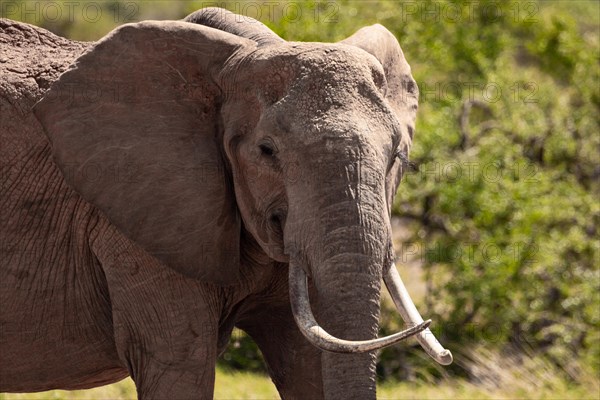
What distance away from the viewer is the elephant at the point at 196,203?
5637 mm

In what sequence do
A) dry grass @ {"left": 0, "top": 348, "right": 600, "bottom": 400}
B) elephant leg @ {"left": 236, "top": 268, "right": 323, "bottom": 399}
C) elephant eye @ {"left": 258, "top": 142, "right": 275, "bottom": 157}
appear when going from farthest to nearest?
dry grass @ {"left": 0, "top": 348, "right": 600, "bottom": 400}, elephant leg @ {"left": 236, "top": 268, "right": 323, "bottom": 399}, elephant eye @ {"left": 258, "top": 142, "right": 275, "bottom": 157}

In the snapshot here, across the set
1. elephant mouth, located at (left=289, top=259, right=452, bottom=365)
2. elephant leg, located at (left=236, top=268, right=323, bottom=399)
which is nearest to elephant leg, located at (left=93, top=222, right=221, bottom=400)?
elephant leg, located at (left=236, top=268, right=323, bottom=399)

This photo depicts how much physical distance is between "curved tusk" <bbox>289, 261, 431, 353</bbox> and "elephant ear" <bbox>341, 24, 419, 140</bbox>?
124 cm

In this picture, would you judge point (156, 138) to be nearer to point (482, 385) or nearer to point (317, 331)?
point (317, 331)

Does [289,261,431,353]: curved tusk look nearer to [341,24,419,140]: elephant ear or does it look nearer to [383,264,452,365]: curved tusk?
[383,264,452,365]: curved tusk

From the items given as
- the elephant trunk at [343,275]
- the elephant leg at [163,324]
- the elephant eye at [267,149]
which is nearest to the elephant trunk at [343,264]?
the elephant trunk at [343,275]

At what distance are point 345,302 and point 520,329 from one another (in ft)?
24.2

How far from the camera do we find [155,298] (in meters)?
6.26

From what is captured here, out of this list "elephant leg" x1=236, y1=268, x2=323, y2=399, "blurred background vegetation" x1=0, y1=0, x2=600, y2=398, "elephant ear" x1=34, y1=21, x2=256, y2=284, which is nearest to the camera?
"elephant ear" x1=34, y1=21, x2=256, y2=284

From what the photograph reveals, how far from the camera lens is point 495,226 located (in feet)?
41.5

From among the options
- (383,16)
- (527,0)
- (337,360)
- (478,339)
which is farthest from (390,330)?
(337,360)

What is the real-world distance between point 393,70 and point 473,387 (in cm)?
491

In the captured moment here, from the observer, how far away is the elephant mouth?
525 centimetres

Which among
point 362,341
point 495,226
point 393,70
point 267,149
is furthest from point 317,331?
point 495,226
